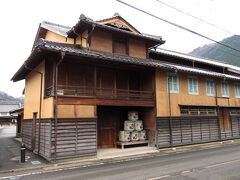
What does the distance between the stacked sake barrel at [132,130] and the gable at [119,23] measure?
677 cm

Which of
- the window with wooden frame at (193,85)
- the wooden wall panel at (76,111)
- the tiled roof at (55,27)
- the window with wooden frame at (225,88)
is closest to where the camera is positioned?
the wooden wall panel at (76,111)

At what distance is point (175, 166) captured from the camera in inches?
451

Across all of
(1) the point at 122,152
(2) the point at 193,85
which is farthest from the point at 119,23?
(1) the point at 122,152

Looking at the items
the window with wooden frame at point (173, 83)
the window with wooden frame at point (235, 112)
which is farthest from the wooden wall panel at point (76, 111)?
the window with wooden frame at point (235, 112)

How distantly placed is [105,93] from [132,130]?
11.0 feet

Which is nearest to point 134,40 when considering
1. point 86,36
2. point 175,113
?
point 86,36

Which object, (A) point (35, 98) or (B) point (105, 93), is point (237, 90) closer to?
(B) point (105, 93)

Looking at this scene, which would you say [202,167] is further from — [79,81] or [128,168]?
[79,81]

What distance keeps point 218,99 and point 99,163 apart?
589 inches

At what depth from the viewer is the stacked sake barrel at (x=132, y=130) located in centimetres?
1716

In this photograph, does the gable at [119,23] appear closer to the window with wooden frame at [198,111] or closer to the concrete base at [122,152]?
the window with wooden frame at [198,111]

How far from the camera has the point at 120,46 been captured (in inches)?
738

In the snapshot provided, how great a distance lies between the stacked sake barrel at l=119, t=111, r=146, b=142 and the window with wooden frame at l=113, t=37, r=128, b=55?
15.7ft

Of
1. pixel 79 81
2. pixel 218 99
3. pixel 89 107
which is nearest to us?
pixel 89 107
